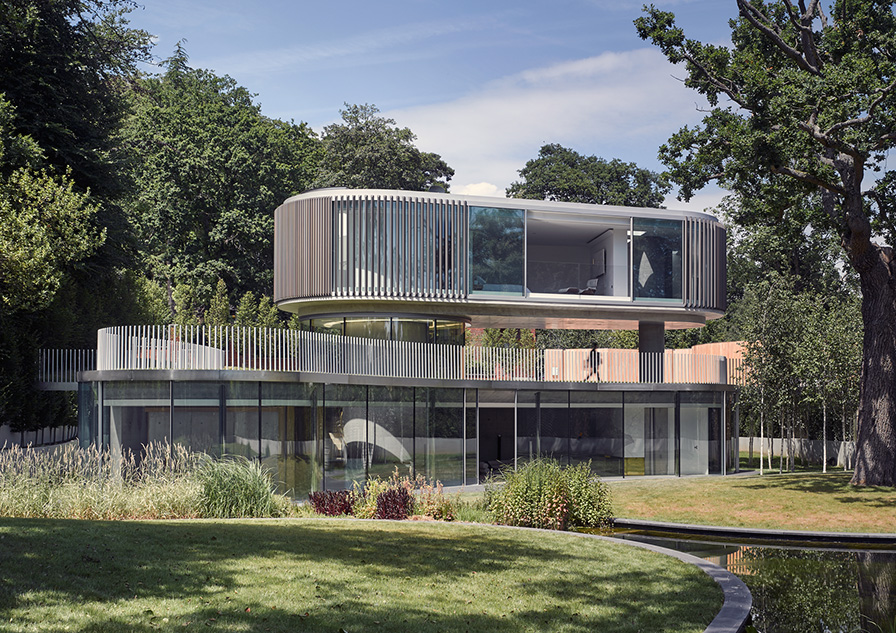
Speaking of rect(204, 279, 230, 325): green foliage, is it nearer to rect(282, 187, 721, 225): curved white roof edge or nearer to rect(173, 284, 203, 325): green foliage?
rect(173, 284, 203, 325): green foliage

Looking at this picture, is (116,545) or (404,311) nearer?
(116,545)

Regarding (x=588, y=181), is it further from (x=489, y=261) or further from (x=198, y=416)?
(x=198, y=416)

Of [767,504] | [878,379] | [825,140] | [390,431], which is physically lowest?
[767,504]

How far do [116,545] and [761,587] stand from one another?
8583 mm

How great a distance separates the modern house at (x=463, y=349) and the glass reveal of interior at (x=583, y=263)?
0.07 m

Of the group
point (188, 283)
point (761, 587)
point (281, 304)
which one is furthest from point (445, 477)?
point (188, 283)

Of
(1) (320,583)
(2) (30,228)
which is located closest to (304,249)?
(2) (30,228)

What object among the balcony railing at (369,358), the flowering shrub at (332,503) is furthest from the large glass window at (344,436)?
the flowering shrub at (332,503)

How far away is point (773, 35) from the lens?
78.0 ft

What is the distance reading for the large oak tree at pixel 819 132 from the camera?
70.9ft

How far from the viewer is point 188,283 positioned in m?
49.5

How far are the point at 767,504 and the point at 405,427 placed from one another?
10049 mm

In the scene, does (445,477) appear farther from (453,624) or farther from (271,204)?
(271,204)

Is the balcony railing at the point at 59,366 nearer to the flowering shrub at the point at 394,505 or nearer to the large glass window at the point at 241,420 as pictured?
the large glass window at the point at 241,420
